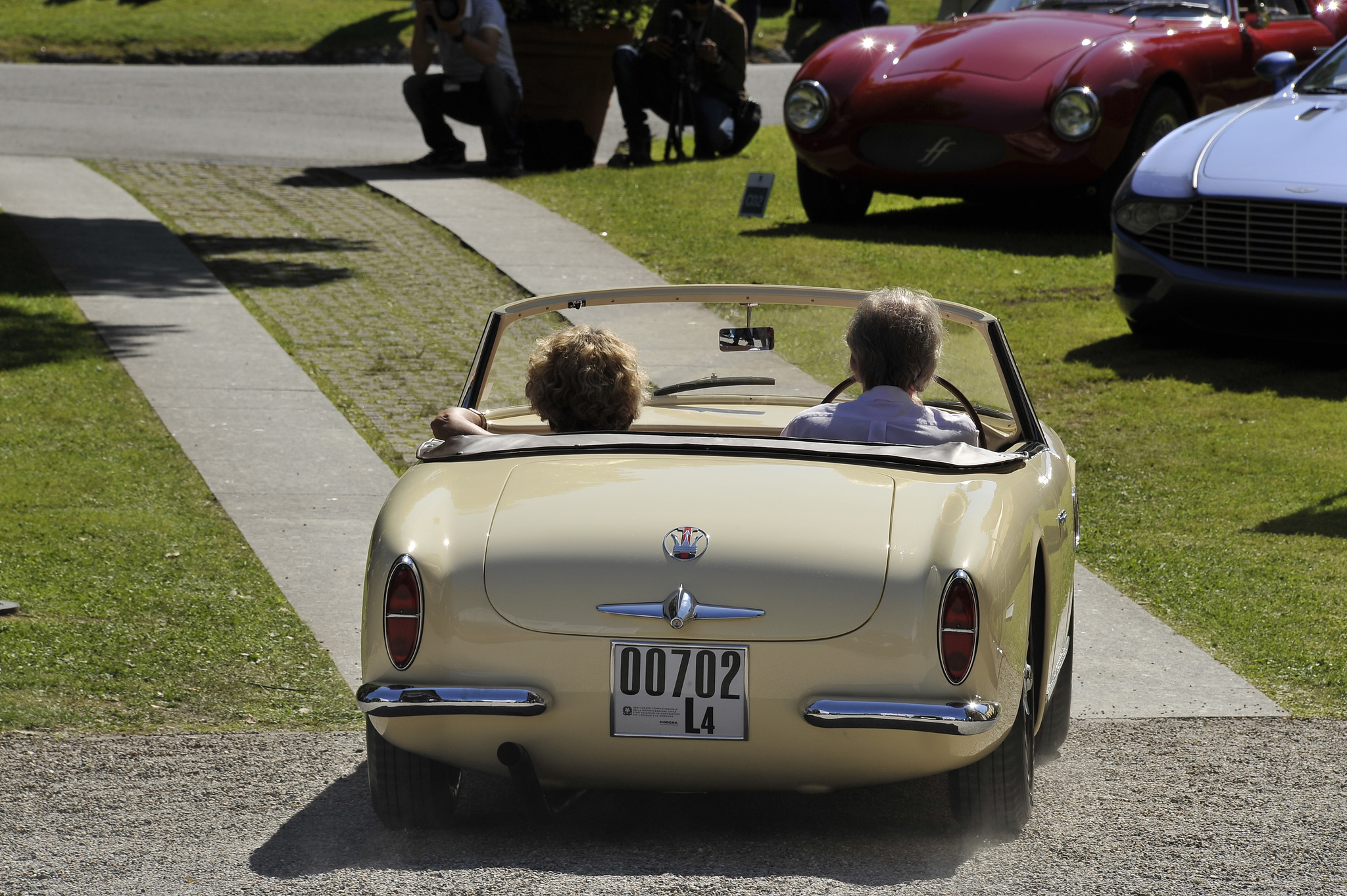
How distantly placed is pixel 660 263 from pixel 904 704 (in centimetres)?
858

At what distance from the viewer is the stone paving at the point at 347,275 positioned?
9.27 m

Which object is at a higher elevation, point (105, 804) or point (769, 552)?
point (769, 552)

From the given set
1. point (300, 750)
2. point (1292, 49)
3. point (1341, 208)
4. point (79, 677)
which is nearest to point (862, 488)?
point (300, 750)

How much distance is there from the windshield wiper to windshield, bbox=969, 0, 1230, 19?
26.0ft

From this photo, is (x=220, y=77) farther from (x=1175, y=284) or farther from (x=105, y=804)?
(x=105, y=804)

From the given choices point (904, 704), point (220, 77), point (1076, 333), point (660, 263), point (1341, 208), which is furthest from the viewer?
point (220, 77)

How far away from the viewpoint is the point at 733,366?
17.1ft

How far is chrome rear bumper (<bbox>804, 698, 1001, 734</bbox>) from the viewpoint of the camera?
11.6ft

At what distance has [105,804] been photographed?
13.8 feet

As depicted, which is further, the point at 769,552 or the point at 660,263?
the point at 660,263

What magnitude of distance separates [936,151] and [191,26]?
21.0 meters

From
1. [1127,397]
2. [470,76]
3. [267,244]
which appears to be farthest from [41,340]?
[470,76]

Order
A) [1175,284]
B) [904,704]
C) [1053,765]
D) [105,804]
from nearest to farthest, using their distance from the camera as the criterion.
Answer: [904,704] → [105,804] → [1053,765] → [1175,284]

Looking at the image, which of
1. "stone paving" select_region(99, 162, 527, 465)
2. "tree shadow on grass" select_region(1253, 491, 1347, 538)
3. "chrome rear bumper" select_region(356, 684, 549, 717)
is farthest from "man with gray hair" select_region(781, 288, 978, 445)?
"stone paving" select_region(99, 162, 527, 465)
